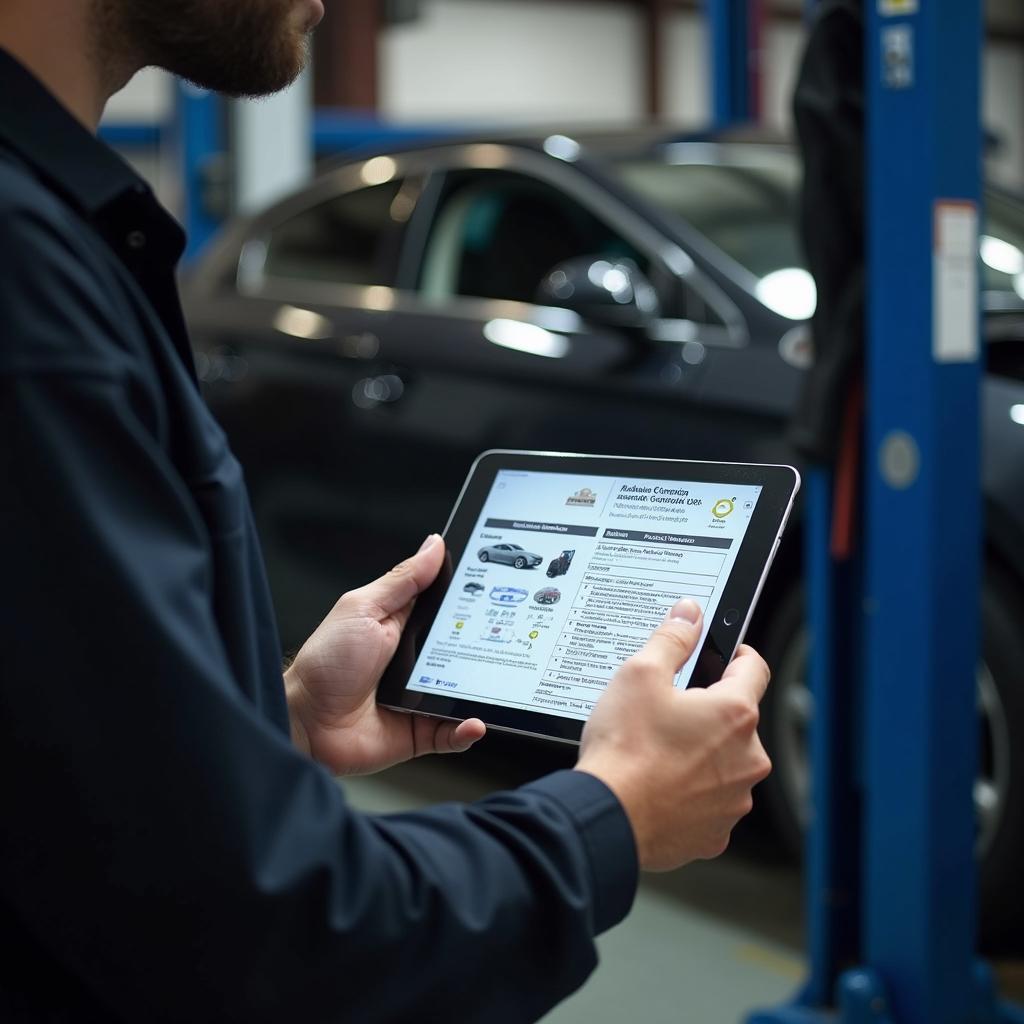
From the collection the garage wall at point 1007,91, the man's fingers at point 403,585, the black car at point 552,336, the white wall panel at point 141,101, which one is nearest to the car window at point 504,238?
the black car at point 552,336

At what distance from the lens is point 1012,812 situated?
239cm

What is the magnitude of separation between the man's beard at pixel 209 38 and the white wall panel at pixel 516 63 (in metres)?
13.0

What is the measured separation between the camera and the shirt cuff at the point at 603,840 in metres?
0.78

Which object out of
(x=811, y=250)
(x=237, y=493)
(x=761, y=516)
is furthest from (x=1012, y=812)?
(x=237, y=493)

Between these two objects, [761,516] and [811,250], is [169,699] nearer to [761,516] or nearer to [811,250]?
[761,516]

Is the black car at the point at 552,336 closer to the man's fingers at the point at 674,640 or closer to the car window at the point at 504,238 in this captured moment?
the car window at the point at 504,238

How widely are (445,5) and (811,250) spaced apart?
41.0 ft

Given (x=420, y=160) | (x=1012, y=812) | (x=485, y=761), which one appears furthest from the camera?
Result: (x=420, y=160)

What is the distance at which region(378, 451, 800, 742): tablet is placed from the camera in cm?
88

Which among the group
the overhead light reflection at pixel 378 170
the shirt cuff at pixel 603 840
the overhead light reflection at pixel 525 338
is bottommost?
the overhead light reflection at pixel 525 338

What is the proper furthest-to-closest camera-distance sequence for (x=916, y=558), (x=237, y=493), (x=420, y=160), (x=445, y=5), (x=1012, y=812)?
Answer: (x=445, y=5) → (x=420, y=160) → (x=1012, y=812) → (x=916, y=558) → (x=237, y=493)

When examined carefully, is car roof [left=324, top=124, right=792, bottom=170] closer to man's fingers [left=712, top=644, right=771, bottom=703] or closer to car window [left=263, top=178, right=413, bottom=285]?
car window [left=263, top=178, right=413, bottom=285]

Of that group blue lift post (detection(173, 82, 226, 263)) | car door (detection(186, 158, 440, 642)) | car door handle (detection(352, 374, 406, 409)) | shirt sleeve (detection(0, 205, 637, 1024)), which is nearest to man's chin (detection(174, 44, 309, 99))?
shirt sleeve (detection(0, 205, 637, 1024))

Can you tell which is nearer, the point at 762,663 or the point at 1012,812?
the point at 762,663
